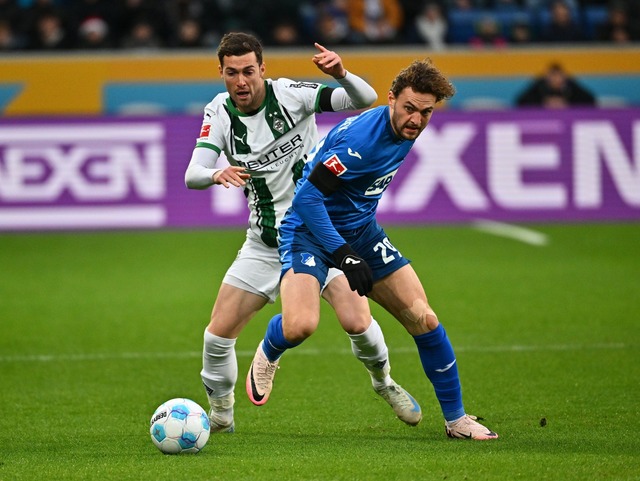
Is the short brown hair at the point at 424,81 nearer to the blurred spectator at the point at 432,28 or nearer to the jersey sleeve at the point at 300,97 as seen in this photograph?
the jersey sleeve at the point at 300,97

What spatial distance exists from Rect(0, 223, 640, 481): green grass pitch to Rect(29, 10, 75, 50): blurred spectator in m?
3.70

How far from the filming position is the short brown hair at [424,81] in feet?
19.2

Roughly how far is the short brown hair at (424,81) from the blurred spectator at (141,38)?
1182cm

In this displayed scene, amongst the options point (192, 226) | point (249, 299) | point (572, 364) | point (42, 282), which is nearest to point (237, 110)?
point (249, 299)

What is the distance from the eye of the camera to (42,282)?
12297 mm

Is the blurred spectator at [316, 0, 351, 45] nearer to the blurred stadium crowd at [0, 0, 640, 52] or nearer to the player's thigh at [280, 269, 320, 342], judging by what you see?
the blurred stadium crowd at [0, 0, 640, 52]

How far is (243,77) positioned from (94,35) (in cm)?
1132

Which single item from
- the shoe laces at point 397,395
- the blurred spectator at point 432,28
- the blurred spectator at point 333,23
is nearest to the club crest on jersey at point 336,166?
the shoe laces at point 397,395

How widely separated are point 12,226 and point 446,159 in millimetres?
5481

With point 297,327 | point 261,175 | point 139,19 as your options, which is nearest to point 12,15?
point 139,19

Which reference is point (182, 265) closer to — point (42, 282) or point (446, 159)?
point (42, 282)

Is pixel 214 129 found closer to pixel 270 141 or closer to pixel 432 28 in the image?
pixel 270 141

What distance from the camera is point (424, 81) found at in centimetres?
585

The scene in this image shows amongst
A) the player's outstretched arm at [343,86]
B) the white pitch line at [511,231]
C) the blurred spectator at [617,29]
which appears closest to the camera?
the player's outstretched arm at [343,86]
